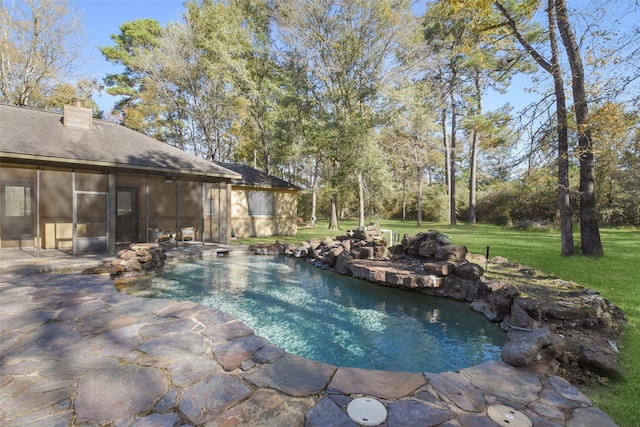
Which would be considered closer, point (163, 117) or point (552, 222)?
point (552, 222)

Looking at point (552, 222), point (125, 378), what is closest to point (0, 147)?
point (125, 378)

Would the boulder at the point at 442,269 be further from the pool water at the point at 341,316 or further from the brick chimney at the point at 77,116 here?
the brick chimney at the point at 77,116

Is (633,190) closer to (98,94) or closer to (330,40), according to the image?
(330,40)

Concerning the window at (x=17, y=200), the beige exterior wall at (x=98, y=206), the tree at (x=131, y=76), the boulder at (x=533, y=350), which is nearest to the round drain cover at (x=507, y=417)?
the boulder at (x=533, y=350)

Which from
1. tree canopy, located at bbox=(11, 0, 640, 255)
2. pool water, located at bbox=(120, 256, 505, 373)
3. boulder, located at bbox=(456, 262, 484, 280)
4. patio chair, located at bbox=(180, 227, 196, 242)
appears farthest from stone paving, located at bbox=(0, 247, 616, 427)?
patio chair, located at bbox=(180, 227, 196, 242)

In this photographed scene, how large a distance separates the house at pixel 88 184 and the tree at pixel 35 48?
32.6 feet

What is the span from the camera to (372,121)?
14.1m

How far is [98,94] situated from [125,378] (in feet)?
84.1

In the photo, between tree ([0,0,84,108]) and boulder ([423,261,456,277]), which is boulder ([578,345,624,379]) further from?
tree ([0,0,84,108])

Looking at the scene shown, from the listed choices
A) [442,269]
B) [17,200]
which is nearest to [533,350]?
[442,269]

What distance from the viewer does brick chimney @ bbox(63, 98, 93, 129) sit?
8930 mm

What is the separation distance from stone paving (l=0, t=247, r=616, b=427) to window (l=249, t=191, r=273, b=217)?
10770 mm

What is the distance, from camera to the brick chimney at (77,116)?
893cm

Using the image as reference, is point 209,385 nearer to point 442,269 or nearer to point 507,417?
Result: point 507,417
